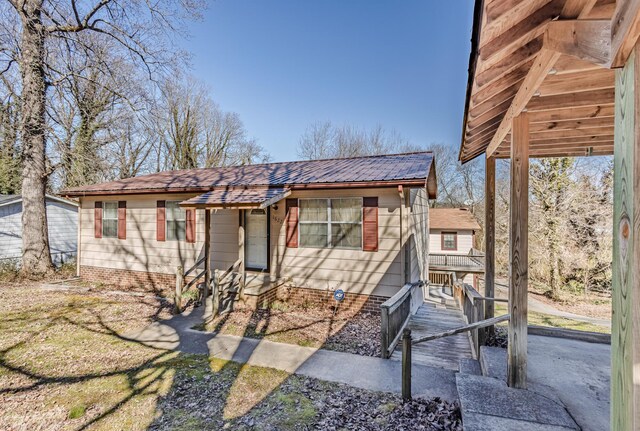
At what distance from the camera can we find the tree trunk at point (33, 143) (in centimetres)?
1076

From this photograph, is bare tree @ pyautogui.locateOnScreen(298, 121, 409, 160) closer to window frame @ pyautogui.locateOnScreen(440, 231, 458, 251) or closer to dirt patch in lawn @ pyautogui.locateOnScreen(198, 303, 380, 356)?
window frame @ pyautogui.locateOnScreen(440, 231, 458, 251)

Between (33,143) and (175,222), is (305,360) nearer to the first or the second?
(175,222)

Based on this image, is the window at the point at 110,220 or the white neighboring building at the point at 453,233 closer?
the window at the point at 110,220

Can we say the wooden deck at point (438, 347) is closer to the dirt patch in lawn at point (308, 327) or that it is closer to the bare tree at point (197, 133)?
the dirt patch in lawn at point (308, 327)

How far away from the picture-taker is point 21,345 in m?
5.42

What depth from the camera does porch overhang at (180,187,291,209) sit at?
24.2ft

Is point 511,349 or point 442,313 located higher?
point 511,349

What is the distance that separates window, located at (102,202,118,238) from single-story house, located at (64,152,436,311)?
0.04 meters

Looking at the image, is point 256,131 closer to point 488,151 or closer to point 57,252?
point 57,252

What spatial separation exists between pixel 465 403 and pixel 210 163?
2712 centimetres

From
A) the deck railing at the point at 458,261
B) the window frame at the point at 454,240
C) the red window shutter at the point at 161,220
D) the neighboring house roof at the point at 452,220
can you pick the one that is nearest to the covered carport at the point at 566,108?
the red window shutter at the point at 161,220

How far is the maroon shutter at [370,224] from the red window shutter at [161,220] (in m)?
6.60

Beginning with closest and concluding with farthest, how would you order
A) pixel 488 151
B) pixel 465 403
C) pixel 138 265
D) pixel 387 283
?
pixel 465 403 → pixel 488 151 → pixel 387 283 → pixel 138 265

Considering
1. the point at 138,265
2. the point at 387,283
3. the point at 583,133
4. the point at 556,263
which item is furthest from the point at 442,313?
the point at 556,263
